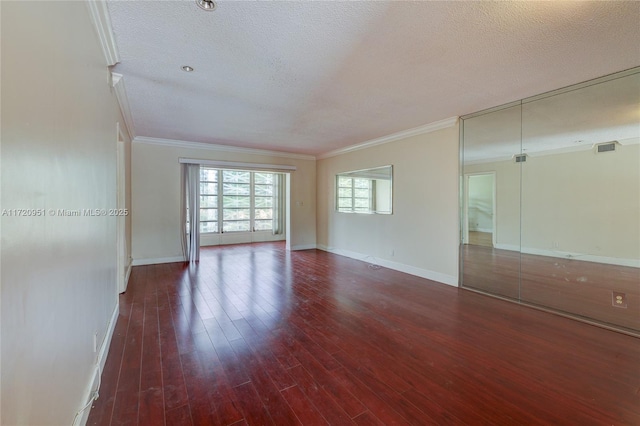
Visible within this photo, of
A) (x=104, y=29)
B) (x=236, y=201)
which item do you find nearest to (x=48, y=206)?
(x=104, y=29)

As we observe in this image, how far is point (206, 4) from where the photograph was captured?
1.73 m

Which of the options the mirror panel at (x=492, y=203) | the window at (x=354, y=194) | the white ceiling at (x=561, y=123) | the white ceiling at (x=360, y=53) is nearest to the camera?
the white ceiling at (x=360, y=53)

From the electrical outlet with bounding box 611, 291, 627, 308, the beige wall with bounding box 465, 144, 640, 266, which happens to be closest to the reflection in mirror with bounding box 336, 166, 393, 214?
the beige wall with bounding box 465, 144, 640, 266

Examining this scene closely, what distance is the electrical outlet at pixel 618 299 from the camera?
9.25ft

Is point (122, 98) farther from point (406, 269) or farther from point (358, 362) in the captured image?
point (406, 269)

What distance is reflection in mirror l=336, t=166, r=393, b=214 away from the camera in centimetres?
529

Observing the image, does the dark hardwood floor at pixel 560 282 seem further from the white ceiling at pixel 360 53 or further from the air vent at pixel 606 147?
the white ceiling at pixel 360 53

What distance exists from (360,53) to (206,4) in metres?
1.20

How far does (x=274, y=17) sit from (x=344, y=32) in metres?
0.51

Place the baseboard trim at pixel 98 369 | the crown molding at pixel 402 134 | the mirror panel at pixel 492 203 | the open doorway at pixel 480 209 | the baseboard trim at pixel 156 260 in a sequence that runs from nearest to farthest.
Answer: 1. the baseboard trim at pixel 98 369
2. the mirror panel at pixel 492 203
3. the open doorway at pixel 480 209
4. the crown molding at pixel 402 134
5. the baseboard trim at pixel 156 260

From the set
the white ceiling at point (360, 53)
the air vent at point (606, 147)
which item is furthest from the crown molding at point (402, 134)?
the air vent at point (606, 147)

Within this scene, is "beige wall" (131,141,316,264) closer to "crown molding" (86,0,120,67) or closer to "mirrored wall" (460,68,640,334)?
"crown molding" (86,0,120,67)

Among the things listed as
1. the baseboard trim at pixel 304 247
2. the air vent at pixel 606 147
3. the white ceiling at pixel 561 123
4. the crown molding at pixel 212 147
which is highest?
the crown molding at pixel 212 147

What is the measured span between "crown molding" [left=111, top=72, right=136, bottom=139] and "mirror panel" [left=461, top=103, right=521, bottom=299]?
169 inches
